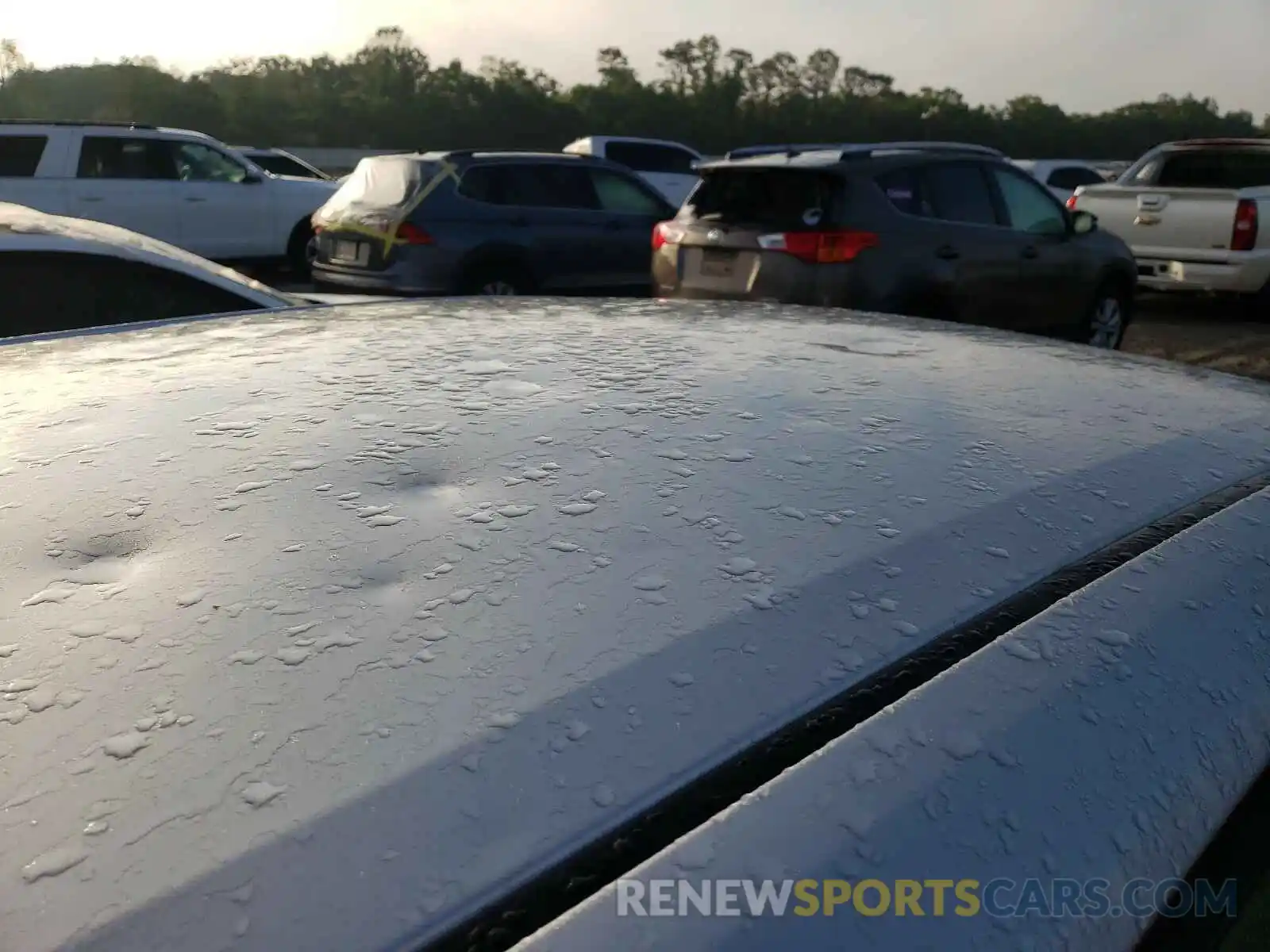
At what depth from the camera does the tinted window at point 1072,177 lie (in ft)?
66.5

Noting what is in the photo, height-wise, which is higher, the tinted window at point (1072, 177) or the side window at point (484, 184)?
the side window at point (484, 184)

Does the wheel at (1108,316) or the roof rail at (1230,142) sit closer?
the wheel at (1108,316)

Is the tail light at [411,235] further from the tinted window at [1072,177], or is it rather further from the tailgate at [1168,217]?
the tinted window at [1072,177]

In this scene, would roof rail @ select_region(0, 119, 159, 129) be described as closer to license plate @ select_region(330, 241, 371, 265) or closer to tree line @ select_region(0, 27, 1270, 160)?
license plate @ select_region(330, 241, 371, 265)

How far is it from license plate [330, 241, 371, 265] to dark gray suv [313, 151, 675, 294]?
0.5 inches

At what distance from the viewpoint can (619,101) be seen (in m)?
64.7

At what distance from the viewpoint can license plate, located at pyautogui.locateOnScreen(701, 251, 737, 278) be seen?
7.37 meters

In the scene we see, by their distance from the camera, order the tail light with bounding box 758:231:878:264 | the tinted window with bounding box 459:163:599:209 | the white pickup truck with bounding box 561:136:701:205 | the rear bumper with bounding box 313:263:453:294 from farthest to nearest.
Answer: the white pickup truck with bounding box 561:136:701:205, the tinted window with bounding box 459:163:599:209, the rear bumper with bounding box 313:263:453:294, the tail light with bounding box 758:231:878:264

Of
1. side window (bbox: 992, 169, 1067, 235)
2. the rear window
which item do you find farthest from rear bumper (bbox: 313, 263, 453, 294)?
side window (bbox: 992, 169, 1067, 235)

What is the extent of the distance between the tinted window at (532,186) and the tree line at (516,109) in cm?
2986

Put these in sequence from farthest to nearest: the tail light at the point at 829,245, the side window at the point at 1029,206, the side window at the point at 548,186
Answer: the side window at the point at 548,186
the side window at the point at 1029,206
the tail light at the point at 829,245

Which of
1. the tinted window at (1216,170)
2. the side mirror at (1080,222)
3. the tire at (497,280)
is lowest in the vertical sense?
the tire at (497,280)

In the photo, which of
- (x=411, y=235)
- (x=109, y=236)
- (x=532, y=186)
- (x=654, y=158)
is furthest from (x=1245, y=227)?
(x=654, y=158)

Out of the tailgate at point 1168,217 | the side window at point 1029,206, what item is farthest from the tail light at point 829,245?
the tailgate at point 1168,217
